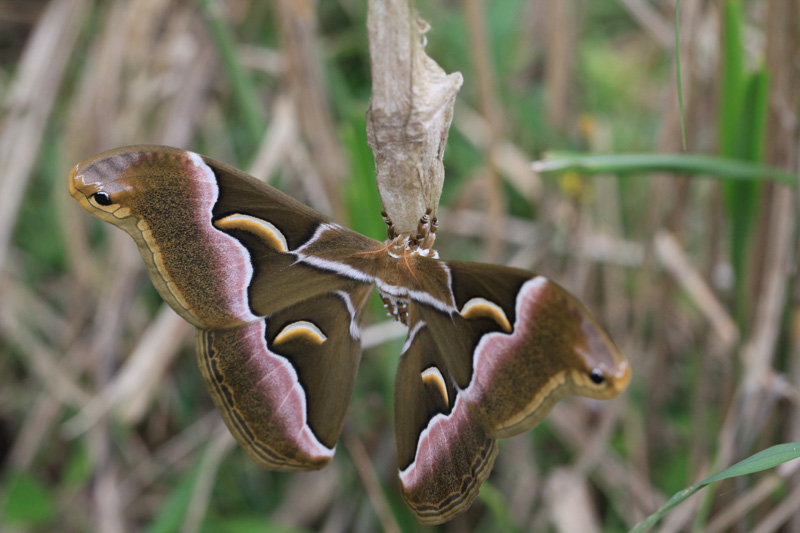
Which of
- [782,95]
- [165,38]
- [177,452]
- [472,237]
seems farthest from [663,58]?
[177,452]

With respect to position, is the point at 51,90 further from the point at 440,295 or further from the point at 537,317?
the point at 537,317

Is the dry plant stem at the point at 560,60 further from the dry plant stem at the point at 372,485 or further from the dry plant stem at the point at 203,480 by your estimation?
the dry plant stem at the point at 203,480

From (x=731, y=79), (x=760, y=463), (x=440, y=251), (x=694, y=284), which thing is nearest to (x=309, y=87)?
(x=440, y=251)

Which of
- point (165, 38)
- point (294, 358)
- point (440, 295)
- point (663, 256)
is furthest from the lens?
point (165, 38)

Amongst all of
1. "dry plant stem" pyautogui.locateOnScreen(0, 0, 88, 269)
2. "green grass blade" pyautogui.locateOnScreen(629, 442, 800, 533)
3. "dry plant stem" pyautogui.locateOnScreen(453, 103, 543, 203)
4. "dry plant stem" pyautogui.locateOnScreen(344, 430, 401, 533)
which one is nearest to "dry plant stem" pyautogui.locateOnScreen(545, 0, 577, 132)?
"dry plant stem" pyautogui.locateOnScreen(453, 103, 543, 203)

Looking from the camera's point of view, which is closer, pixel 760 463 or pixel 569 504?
pixel 760 463

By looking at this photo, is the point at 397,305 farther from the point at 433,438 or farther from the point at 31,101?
the point at 31,101
